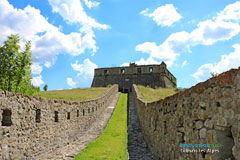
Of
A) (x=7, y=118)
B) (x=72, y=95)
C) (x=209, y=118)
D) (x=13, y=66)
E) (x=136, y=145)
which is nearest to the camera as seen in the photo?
(x=209, y=118)

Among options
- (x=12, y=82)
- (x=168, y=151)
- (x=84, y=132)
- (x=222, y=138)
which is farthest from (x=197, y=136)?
(x=12, y=82)

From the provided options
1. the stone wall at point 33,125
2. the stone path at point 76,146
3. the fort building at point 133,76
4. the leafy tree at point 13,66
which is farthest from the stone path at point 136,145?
the fort building at point 133,76

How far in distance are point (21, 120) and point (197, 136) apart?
5889mm

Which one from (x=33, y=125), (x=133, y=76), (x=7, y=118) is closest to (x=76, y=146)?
(x=33, y=125)

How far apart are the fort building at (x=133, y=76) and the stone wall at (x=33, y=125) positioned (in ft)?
132

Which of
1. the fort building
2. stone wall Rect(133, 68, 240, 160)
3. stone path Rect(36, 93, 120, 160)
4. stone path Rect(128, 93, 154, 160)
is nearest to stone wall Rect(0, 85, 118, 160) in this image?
stone path Rect(36, 93, 120, 160)

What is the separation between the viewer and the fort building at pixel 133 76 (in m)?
51.1

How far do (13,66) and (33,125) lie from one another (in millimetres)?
13171

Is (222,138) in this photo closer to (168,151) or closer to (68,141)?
(168,151)

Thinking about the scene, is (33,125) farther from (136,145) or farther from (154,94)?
Answer: (154,94)

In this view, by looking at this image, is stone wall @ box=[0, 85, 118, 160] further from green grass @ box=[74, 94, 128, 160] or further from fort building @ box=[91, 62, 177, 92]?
fort building @ box=[91, 62, 177, 92]

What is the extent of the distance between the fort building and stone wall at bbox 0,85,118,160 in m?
40.2

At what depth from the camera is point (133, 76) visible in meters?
53.5

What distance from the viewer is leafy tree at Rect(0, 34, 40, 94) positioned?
18016 millimetres
